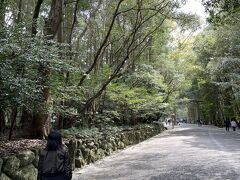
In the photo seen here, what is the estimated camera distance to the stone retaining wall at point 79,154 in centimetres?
769

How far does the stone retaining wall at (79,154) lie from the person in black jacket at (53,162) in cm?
203

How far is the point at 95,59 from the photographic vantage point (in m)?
15.9

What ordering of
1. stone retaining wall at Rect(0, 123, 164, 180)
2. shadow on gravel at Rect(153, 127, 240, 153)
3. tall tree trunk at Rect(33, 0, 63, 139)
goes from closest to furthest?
stone retaining wall at Rect(0, 123, 164, 180), tall tree trunk at Rect(33, 0, 63, 139), shadow on gravel at Rect(153, 127, 240, 153)

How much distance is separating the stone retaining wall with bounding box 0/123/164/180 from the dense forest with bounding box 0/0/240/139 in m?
1.14

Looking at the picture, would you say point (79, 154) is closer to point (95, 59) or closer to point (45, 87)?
point (45, 87)

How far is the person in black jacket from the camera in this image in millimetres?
5668

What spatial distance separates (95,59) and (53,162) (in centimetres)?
1045

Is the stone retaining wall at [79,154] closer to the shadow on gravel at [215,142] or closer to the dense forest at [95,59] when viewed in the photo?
the dense forest at [95,59]

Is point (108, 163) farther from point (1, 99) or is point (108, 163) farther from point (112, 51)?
point (112, 51)

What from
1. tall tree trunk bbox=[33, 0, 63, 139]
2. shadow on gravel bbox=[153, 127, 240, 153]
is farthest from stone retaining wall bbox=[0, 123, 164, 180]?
shadow on gravel bbox=[153, 127, 240, 153]

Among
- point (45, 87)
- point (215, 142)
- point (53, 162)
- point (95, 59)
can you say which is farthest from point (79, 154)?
point (215, 142)

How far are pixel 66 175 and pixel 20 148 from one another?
358 centimetres

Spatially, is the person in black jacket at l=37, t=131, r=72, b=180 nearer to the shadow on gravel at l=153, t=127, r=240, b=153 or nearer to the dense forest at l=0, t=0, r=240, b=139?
the dense forest at l=0, t=0, r=240, b=139

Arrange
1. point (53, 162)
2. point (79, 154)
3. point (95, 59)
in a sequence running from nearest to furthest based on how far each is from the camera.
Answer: point (53, 162)
point (79, 154)
point (95, 59)
